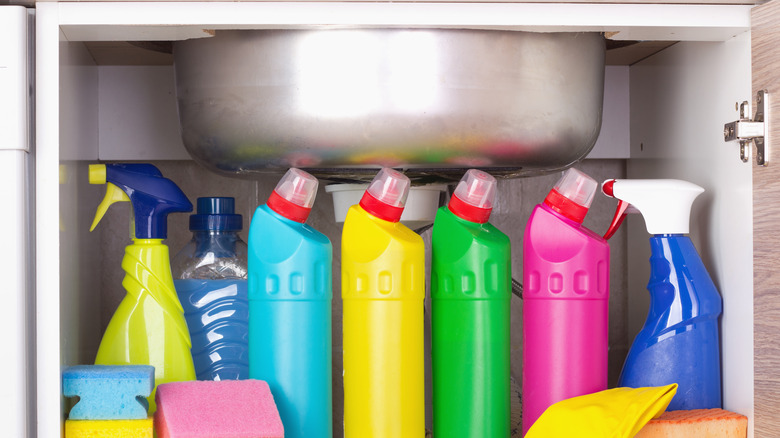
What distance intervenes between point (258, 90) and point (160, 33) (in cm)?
11

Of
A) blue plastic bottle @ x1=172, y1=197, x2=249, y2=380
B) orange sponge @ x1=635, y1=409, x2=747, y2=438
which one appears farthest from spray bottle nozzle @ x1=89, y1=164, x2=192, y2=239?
orange sponge @ x1=635, y1=409, x2=747, y2=438

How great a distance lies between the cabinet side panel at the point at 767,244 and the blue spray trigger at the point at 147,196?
1.98 ft

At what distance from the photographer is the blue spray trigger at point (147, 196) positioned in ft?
3.09

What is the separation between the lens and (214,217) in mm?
1055

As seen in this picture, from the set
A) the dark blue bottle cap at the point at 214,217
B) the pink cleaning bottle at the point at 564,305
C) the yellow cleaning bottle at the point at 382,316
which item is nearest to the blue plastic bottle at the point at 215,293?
the dark blue bottle cap at the point at 214,217

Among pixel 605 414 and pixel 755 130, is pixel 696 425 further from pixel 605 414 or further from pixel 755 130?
pixel 755 130

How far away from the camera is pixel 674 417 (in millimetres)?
822

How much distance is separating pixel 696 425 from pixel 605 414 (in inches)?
4.0

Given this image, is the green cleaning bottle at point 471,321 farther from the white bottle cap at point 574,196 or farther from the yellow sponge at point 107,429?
the yellow sponge at point 107,429

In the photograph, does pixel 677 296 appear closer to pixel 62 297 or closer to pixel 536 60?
pixel 536 60

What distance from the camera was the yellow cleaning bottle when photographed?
0.86 metres

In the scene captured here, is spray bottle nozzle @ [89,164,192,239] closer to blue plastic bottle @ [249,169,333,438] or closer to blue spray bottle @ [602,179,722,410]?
blue plastic bottle @ [249,169,333,438]

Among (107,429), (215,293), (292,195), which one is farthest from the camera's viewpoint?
(215,293)

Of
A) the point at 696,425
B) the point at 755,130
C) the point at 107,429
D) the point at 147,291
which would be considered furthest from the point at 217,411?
the point at 755,130
